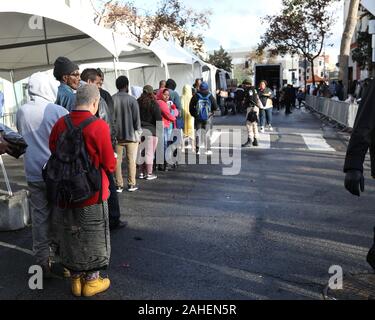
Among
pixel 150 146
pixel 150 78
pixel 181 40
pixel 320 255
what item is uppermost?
pixel 181 40

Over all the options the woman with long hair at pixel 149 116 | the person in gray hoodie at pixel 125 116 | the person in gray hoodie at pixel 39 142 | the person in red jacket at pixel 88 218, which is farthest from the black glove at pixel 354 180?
the woman with long hair at pixel 149 116

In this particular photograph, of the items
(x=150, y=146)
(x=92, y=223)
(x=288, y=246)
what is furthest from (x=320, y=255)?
(x=150, y=146)

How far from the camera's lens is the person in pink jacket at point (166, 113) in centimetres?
957

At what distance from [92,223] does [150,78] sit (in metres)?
17.9

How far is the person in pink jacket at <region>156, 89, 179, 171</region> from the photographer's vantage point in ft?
31.4

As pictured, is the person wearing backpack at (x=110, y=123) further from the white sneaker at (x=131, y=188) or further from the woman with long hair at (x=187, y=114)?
the woman with long hair at (x=187, y=114)

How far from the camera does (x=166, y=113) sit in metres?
9.56

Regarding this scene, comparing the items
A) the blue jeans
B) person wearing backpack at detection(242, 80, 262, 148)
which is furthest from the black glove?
the blue jeans

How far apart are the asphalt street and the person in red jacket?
0.32 metres

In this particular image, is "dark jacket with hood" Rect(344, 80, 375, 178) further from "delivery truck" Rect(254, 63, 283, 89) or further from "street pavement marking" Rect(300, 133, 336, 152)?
"delivery truck" Rect(254, 63, 283, 89)

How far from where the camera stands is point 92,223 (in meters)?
3.99

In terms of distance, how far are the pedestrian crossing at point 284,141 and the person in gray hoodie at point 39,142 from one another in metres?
8.69

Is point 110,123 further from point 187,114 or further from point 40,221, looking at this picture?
point 187,114
